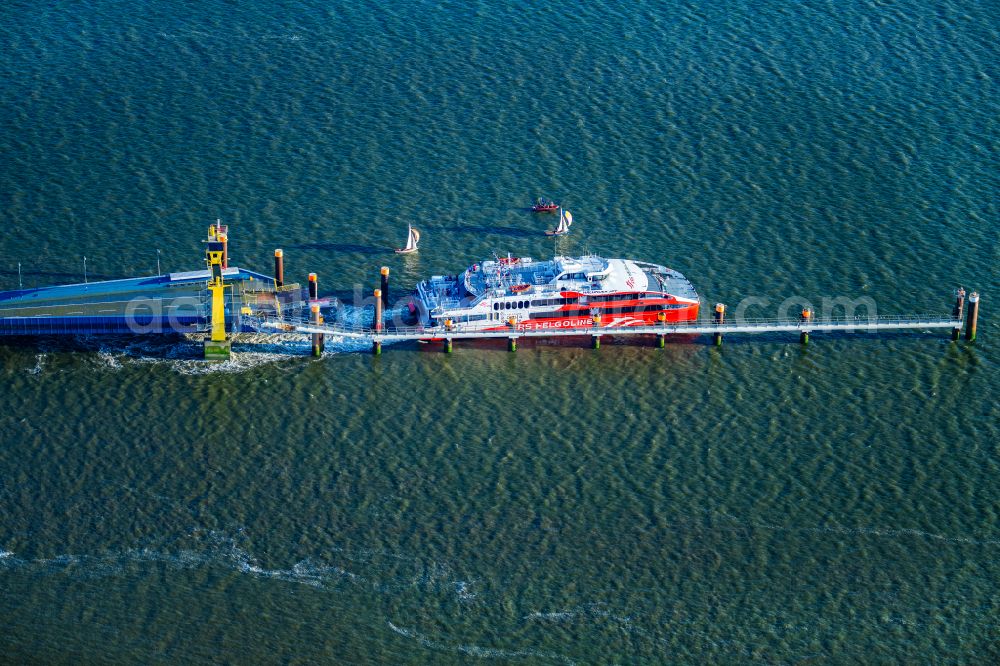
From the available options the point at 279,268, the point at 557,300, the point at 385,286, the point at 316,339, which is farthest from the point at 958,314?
the point at 279,268

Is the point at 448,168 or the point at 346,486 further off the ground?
the point at 448,168

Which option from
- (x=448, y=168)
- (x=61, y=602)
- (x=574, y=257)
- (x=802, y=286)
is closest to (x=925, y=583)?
(x=802, y=286)

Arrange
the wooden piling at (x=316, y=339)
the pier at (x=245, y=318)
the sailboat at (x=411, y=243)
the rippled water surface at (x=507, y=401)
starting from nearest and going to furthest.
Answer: the rippled water surface at (x=507, y=401) → the pier at (x=245, y=318) → the wooden piling at (x=316, y=339) → the sailboat at (x=411, y=243)

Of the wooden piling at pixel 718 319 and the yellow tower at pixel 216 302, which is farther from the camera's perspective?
the wooden piling at pixel 718 319

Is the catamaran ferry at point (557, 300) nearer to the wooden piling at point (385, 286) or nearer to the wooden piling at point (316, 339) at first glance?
the wooden piling at point (385, 286)

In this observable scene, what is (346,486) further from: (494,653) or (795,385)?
(795,385)

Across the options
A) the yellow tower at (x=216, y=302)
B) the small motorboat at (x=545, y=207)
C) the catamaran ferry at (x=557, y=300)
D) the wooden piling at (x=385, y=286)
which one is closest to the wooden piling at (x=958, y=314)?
the catamaran ferry at (x=557, y=300)

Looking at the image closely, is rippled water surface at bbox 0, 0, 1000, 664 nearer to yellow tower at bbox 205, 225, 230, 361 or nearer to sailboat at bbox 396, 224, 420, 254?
sailboat at bbox 396, 224, 420, 254
